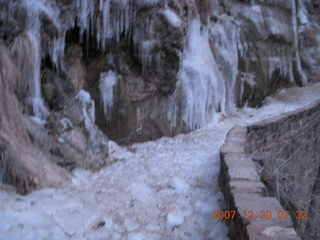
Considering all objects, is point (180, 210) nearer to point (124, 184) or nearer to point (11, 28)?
point (124, 184)

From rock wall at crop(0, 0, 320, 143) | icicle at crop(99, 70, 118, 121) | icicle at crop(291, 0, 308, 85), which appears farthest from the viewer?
icicle at crop(291, 0, 308, 85)

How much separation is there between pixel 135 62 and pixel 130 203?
2.41 meters

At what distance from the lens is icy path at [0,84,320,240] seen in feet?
7.50

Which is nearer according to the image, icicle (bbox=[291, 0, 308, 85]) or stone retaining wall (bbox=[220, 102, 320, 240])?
stone retaining wall (bbox=[220, 102, 320, 240])

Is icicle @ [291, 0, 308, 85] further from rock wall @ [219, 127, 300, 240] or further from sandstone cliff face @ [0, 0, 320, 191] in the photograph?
rock wall @ [219, 127, 300, 240]

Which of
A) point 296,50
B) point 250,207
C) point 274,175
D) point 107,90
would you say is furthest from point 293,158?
point 296,50

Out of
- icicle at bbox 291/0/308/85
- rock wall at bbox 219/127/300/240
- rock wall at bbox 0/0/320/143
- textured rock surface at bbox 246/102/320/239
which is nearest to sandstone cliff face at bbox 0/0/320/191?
rock wall at bbox 0/0/320/143

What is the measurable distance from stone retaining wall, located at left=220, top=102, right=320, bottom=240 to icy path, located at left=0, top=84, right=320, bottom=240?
298mm

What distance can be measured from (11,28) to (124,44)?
1.66m

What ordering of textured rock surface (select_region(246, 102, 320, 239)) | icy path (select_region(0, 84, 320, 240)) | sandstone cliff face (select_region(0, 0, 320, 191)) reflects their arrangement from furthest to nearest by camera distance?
sandstone cliff face (select_region(0, 0, 320, 191)) → textured rock surface (select_region(246, 102, 320, 239)) → icy path (select_region(0, 84, 320, 240))

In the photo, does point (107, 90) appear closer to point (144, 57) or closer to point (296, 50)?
point (144, 57)

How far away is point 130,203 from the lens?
9.23 ft

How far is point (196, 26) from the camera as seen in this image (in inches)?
217

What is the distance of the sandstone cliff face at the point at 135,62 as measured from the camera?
10.8 feet
